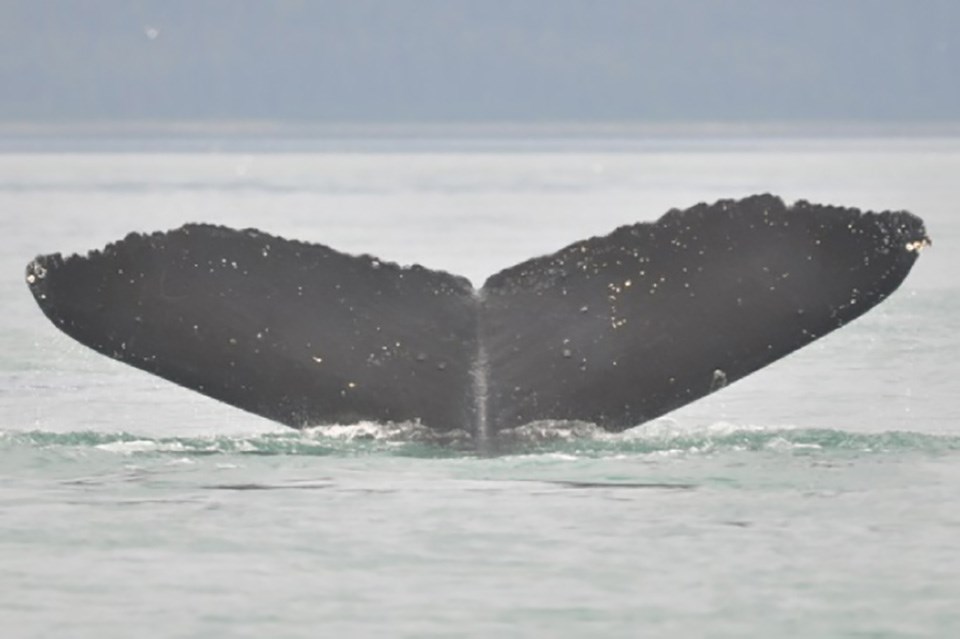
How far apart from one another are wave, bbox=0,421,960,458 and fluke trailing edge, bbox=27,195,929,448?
7.9 inches

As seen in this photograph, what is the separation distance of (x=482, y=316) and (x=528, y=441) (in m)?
0.61

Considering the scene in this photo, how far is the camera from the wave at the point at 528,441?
9.32 metres

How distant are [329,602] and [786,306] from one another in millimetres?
2214

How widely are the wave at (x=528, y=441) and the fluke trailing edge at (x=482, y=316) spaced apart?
0.20 meters

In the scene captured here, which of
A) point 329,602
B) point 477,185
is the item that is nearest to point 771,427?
point 329,602

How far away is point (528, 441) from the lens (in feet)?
30.6

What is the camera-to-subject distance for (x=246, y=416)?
12.2 m

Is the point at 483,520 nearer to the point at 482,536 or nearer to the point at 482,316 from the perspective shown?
the point at 482,536

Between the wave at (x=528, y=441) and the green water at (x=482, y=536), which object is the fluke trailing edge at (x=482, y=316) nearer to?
the wave at (x=528, y=441)

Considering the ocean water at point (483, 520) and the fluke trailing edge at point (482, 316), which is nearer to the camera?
the ocean water at point (483, 520)

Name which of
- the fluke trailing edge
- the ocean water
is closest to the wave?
the ocean water

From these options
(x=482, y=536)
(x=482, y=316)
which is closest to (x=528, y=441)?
(x=482, y=316)

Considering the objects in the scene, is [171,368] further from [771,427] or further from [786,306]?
[771,427]

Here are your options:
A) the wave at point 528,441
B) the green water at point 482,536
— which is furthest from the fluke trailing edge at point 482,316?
the green water at point 482,536
